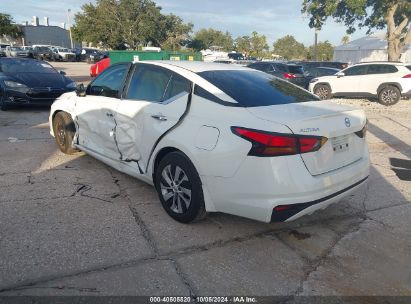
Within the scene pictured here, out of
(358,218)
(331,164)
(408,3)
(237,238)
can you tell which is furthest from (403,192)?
(408,3)

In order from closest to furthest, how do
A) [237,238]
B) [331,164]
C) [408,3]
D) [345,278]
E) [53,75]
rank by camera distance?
[345,278] → [331,164] → [237,238] → [53,75] → [408,3]

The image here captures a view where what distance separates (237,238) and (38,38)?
9322cm

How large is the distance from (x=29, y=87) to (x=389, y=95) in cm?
1201

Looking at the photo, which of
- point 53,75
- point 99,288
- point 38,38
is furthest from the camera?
point 38,38

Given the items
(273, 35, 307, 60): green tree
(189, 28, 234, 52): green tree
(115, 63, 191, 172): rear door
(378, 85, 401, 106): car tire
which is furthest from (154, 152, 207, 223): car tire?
(273, 35, 307, 60): green tree

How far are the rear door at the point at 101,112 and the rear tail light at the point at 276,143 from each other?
2.12 metres

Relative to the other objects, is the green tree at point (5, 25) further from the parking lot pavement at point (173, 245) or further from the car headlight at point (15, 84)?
the parking lot pavement at point (173, 245)

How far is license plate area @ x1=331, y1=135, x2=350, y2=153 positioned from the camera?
3.12 metres

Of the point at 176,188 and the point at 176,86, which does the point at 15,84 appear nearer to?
the point at 176,86

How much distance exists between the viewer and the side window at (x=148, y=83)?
387 centimetres

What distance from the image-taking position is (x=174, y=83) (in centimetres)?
375

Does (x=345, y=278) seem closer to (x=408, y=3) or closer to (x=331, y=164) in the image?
(x=331, y=164)

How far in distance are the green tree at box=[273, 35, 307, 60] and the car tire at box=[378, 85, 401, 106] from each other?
270 feet

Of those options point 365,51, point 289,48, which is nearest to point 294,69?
point 365,51
